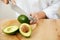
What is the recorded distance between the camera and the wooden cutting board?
2.66 feet

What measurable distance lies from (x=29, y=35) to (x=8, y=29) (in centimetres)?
12

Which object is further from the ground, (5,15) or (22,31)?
(22,31)

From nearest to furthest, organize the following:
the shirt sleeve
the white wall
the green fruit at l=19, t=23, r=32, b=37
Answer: the green fruit at l=19, t=23, r=32, b=37 → the shirt sleeve → the white wall

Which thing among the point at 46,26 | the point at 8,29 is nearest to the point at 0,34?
the point at 8,29

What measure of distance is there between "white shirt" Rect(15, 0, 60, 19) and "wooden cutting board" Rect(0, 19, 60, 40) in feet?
0.72

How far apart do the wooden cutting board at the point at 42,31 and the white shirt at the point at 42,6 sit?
0.22 m

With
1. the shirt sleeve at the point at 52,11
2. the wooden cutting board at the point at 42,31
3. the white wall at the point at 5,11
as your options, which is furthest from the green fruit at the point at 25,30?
the white wall at the point at 5,11

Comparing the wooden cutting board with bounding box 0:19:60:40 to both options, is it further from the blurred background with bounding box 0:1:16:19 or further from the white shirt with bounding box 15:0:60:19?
the blurred background with bounding box 0:1:16:19

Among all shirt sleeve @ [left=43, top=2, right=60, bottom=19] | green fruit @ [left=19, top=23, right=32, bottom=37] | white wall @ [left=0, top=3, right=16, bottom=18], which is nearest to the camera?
green fruit @ [left=19, top=23, right=32, bottom=37]

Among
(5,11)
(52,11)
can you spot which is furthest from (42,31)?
(5,11)

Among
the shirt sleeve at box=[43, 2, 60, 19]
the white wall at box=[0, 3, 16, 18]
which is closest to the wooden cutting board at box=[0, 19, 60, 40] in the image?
the shirt sleeve at box=[43, 2, 60, 19]

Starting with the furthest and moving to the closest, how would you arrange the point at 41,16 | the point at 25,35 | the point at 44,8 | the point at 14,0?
the point at 14,0
the point at 44,8
the point at 41,16
the point at 25,35

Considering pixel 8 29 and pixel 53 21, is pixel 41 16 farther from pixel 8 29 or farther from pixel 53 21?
pixel 8 29

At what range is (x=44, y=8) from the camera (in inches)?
50.8
